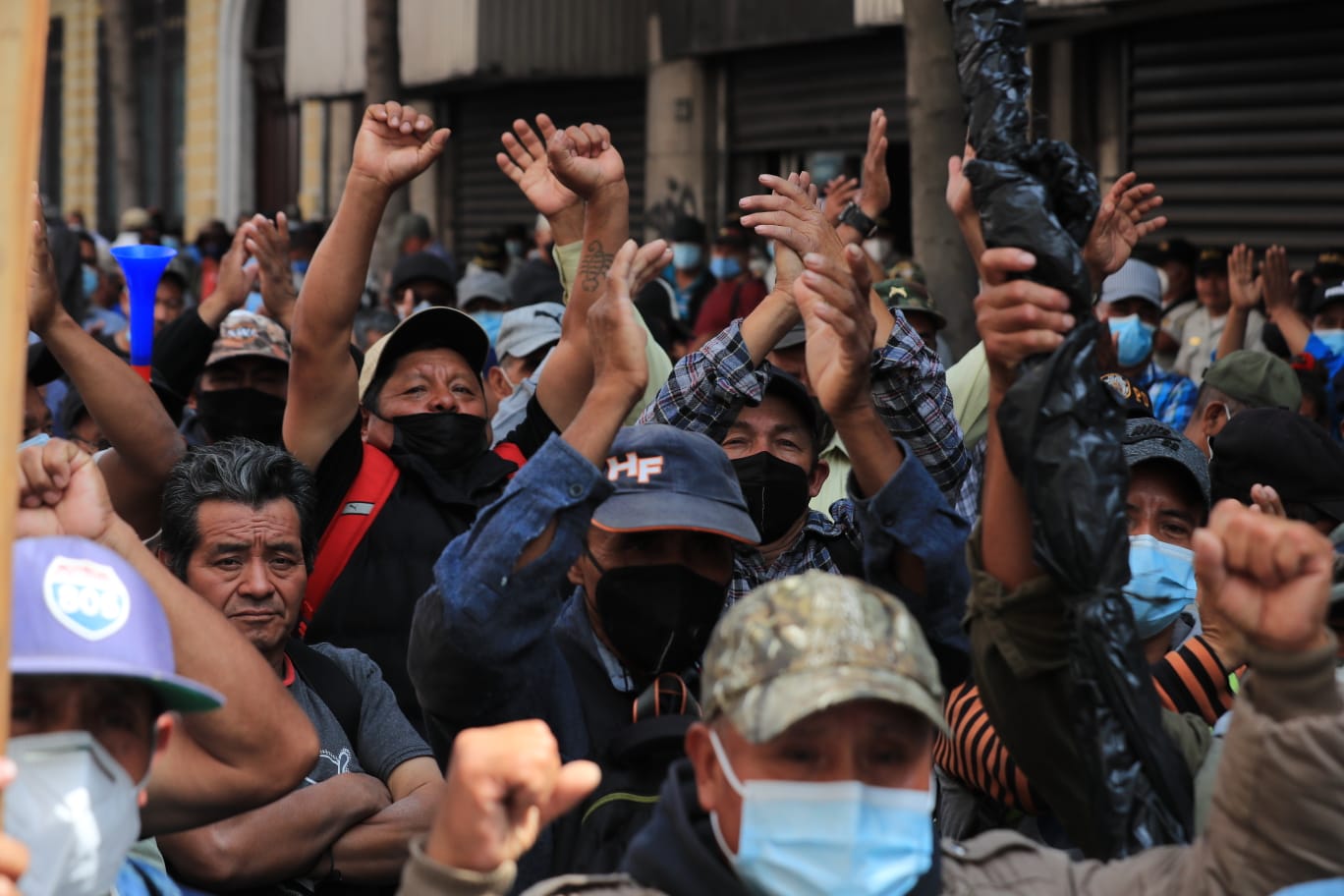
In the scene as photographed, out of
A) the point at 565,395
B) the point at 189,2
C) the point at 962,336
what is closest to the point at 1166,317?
the point at 962,336

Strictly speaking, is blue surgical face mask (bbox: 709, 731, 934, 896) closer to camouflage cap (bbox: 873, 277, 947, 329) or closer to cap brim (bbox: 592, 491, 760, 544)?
cap brim (bbox: 592, 491, 760, 544)

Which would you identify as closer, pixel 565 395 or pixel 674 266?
pixel 565 395

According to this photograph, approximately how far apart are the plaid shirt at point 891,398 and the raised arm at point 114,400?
1077mm

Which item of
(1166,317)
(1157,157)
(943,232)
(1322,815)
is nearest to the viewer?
(1322,815)

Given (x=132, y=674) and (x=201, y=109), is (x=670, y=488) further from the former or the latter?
(x=201, y=109)

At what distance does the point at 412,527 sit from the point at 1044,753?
1.96 meters

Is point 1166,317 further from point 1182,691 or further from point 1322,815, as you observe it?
point 1322,815

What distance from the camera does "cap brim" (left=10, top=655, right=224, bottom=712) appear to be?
6.88ft

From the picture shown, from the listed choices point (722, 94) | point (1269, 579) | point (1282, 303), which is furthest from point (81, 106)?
point (1269, 579)

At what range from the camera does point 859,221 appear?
550 centimetres

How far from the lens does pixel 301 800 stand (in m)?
3.14

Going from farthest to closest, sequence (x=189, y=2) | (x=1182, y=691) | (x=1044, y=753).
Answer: (x=189, y=2), (x=1182, y=691), (x=1044, y=753)

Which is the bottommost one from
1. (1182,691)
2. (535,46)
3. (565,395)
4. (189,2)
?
(1182,691)

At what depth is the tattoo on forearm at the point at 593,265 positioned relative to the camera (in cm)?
416
